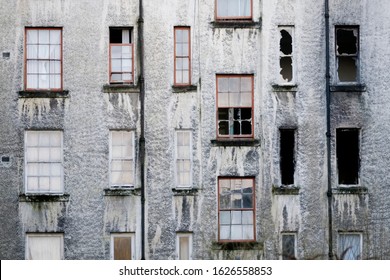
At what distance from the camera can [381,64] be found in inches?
1539

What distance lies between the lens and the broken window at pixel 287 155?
127 ft

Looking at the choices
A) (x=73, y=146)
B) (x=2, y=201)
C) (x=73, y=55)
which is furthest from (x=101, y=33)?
(x=2, y=201)

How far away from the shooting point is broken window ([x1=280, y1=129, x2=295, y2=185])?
127 ft

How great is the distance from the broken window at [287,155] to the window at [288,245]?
1.65 m

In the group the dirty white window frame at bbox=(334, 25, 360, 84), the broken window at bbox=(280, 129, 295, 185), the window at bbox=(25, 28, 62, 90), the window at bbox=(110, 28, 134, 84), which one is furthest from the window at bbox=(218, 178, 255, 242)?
the window at bbox=(25, 28, 62, 90)

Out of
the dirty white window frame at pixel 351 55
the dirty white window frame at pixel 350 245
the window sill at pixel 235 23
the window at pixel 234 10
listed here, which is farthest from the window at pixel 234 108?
the dirty white window frame at pixel 350 245

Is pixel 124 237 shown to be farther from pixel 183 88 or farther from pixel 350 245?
pixel 350 245

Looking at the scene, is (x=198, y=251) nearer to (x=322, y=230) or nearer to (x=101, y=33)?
(x=322, y=230)

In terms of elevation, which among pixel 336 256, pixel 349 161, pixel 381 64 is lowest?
pixel 336 256

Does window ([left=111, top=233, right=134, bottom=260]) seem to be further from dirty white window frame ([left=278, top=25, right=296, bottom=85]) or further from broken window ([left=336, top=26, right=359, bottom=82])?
broken window ([left=336, top=26, right=359, bottom=82])

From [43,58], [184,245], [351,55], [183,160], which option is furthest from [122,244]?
[351,55]

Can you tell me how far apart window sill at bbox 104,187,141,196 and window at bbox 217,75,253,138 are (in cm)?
314

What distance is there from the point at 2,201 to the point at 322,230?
9.82 m

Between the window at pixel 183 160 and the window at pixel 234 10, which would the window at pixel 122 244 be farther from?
the window at pixel 234 10
